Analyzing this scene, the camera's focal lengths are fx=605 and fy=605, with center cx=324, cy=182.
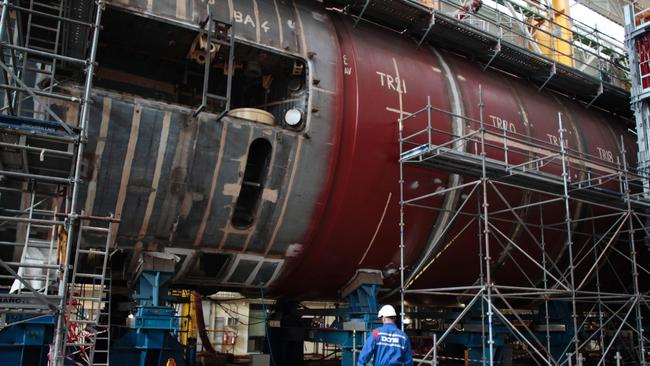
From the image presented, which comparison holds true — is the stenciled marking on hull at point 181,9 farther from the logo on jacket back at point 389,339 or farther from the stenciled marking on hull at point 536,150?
the stenciled marking on hull at point 536,150

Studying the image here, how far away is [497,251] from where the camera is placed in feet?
47.8

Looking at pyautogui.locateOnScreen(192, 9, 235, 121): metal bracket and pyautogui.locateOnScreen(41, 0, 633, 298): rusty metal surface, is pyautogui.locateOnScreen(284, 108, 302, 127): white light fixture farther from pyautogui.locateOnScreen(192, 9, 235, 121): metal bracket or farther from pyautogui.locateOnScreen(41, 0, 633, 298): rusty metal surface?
pyautogui.locateOnScreen(192, 9, 235, 121): metal bracket

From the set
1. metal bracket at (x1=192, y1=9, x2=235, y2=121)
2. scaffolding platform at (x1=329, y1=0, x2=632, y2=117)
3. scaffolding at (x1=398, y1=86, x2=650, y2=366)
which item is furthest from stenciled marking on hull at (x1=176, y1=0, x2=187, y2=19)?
scaffolding at (x1=398, y1=86, x2=650, y2=366)

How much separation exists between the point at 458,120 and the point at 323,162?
144 inches

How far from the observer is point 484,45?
15.0 m

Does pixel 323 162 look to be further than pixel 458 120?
No

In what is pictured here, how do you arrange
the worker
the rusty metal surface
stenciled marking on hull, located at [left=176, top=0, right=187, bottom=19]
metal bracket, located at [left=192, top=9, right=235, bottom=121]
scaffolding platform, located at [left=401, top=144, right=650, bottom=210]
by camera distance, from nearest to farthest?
the worker → the rusty metal surface → metal bracket, located at [left=192, top=9, right=235, bottom=121] → stenciled marking on hull, located at [left=176, top=0, right=187, bottom=19] → scaffolding platform, located at [left=401, top=144, right=650, bottom=210]

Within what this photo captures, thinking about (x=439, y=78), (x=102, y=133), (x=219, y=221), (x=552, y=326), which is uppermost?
(x=439, y=78)

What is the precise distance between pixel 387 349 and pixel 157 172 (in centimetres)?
487

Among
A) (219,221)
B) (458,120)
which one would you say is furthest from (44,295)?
(458,120)

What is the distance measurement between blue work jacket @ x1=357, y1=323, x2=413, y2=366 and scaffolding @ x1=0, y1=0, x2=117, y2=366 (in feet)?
12.1

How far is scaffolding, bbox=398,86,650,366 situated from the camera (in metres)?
12.0

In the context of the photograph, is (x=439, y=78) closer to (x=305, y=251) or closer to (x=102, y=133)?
(x=305, y=251)

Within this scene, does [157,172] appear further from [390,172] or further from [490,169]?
[490,169]
